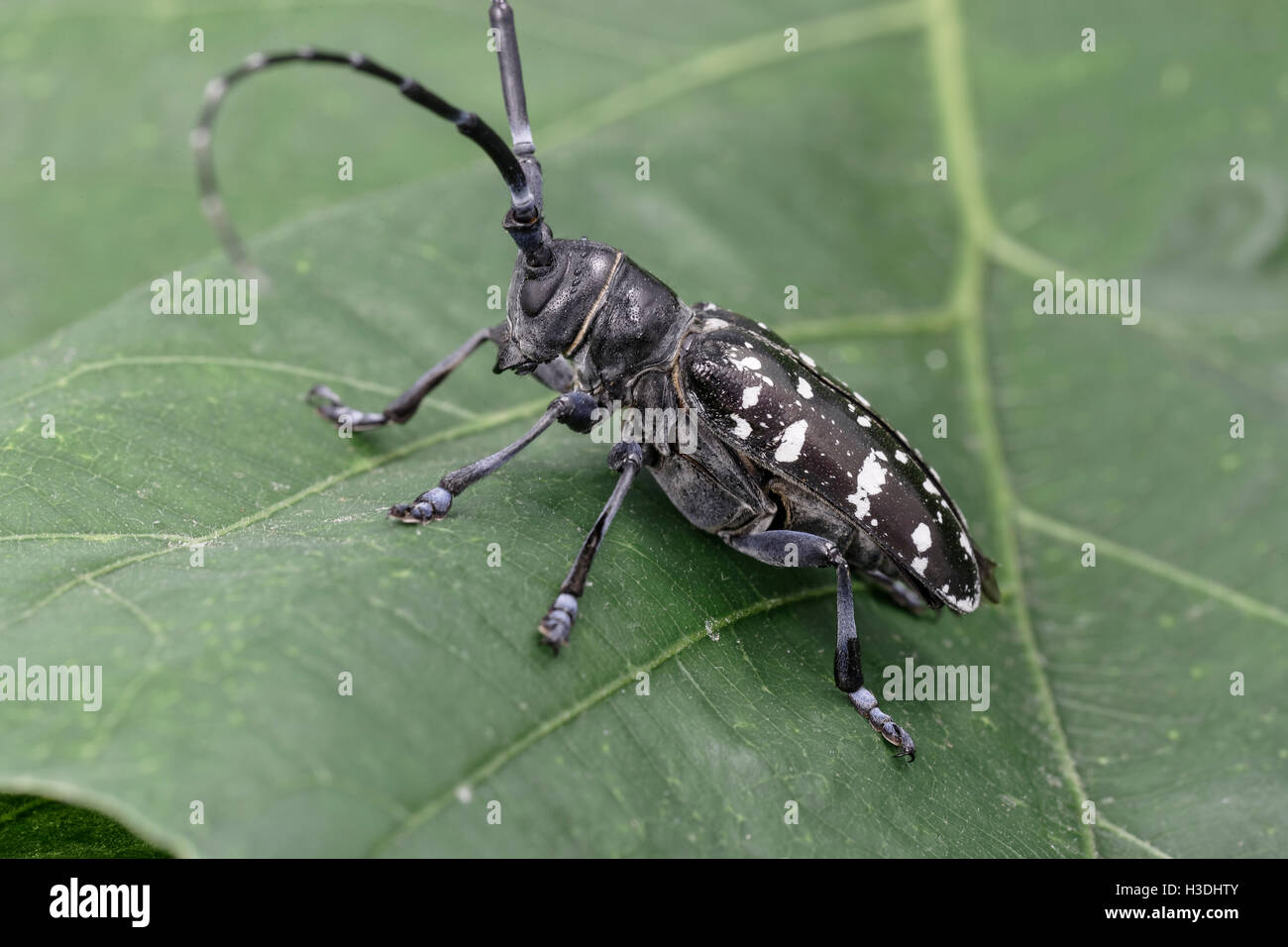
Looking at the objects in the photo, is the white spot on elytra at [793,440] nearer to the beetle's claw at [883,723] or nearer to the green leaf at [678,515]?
the green leaf at [678,515]

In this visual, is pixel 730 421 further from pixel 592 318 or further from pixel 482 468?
pixel 482 468

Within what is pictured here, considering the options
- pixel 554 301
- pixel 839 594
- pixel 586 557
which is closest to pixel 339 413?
pixel 554 301

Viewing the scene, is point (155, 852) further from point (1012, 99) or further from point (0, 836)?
point (1012, 99)

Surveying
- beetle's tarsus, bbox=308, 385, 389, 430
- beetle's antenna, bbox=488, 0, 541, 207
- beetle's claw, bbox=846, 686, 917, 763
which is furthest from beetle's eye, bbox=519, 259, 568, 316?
beetle's claw, bbox=846, 686, 917, 763

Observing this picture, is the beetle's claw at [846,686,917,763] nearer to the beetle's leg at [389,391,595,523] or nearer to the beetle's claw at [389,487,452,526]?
the beetle's leg at [389,391,595,523]

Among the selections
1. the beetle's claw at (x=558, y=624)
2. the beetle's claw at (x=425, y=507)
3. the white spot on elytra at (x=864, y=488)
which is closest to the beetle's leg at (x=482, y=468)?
the beetle's claw at (x=425, y=507)
